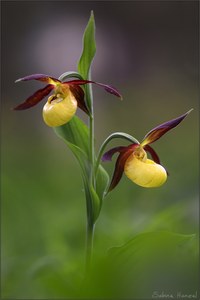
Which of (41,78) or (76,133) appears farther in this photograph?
(76,133)

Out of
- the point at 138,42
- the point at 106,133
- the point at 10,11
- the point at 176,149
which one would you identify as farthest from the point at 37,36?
the point at 176,149

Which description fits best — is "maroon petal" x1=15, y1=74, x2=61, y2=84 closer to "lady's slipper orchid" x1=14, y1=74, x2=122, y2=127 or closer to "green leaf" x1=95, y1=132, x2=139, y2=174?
"lady's slipper orchid" x1=14, y1=74, x2=122, y2=127

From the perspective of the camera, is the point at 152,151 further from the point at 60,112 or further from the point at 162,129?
the point at 60,112

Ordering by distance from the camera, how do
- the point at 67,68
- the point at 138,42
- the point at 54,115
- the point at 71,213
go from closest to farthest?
the point at 54,115, the point at 71,213, the point at 67,68, the point at 138,42

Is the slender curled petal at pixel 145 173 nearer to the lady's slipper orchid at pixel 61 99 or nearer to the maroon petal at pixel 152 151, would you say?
the maroon petal at pixel 152 151

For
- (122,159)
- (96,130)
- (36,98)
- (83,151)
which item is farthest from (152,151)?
(96,130)

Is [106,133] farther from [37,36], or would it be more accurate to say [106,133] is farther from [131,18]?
[131,18]

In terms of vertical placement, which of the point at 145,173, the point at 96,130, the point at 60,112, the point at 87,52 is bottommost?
the point at 96,130
